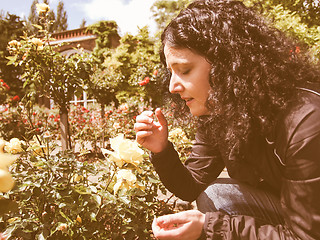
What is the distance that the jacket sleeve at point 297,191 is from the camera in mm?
902

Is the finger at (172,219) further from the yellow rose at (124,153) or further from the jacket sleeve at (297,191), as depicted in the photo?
the yellow rose at (124,153)

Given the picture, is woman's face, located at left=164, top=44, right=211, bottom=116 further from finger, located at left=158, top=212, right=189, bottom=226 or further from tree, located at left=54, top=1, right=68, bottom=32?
tree, located at left=54, top=1, right=68, bottom=32

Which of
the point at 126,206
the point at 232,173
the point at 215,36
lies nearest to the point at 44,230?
the point at 126,206

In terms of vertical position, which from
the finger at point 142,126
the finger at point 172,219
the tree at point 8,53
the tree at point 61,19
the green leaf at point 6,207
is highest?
the tree at point 61,19

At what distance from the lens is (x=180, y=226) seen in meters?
1.00

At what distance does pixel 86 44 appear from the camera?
14562mm

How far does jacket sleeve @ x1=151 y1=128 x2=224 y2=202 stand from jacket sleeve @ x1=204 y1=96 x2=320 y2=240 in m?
0.41

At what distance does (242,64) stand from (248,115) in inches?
8.2

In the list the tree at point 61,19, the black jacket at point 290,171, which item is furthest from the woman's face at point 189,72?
the tree at point 61,19

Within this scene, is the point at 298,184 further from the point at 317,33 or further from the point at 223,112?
the point at 317,33

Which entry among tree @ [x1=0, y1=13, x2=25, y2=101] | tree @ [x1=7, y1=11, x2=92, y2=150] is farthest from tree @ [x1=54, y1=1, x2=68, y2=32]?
tree @ [x1=7, y1=11, x2=92, y2=150]

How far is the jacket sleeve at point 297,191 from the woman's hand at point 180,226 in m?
0.04

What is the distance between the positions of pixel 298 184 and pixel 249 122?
0.28 metres

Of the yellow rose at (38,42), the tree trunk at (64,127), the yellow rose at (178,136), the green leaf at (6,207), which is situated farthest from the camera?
the tree trunk at (64,127)
